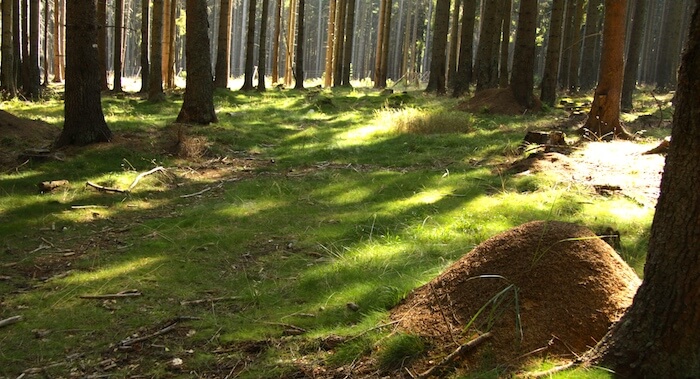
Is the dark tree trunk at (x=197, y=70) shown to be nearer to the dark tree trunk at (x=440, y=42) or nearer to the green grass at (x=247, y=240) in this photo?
the green grass at (x=247, y=240)

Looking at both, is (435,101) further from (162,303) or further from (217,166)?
(162,303)

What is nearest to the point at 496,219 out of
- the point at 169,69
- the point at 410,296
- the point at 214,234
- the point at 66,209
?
the point at 410,296

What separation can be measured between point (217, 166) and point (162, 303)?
5895 mm

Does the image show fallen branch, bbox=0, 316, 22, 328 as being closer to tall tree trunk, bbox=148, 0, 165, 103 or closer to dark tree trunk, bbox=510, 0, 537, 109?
tall tree trunk, bbox=148, 0, 165, 103

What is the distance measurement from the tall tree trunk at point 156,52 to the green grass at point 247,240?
18.8ft

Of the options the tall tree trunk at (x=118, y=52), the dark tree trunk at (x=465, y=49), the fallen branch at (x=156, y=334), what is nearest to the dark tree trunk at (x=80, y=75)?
the fallen branch at (x=156, y=334)

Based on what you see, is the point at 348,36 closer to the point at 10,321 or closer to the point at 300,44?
the point at 300,44

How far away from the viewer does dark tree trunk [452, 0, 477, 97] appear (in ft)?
69.8

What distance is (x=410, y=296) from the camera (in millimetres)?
4582

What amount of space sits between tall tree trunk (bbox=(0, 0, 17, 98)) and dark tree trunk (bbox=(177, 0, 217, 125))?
20.1 feet

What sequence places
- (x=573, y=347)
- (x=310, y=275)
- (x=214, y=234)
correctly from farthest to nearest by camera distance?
(x=214, y=234) → (x=310, y=275) → (x=573, y=347)

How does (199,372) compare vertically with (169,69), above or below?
below

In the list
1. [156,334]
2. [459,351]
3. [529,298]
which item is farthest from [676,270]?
[156,334]

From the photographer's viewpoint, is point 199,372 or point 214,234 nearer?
point 199,372
